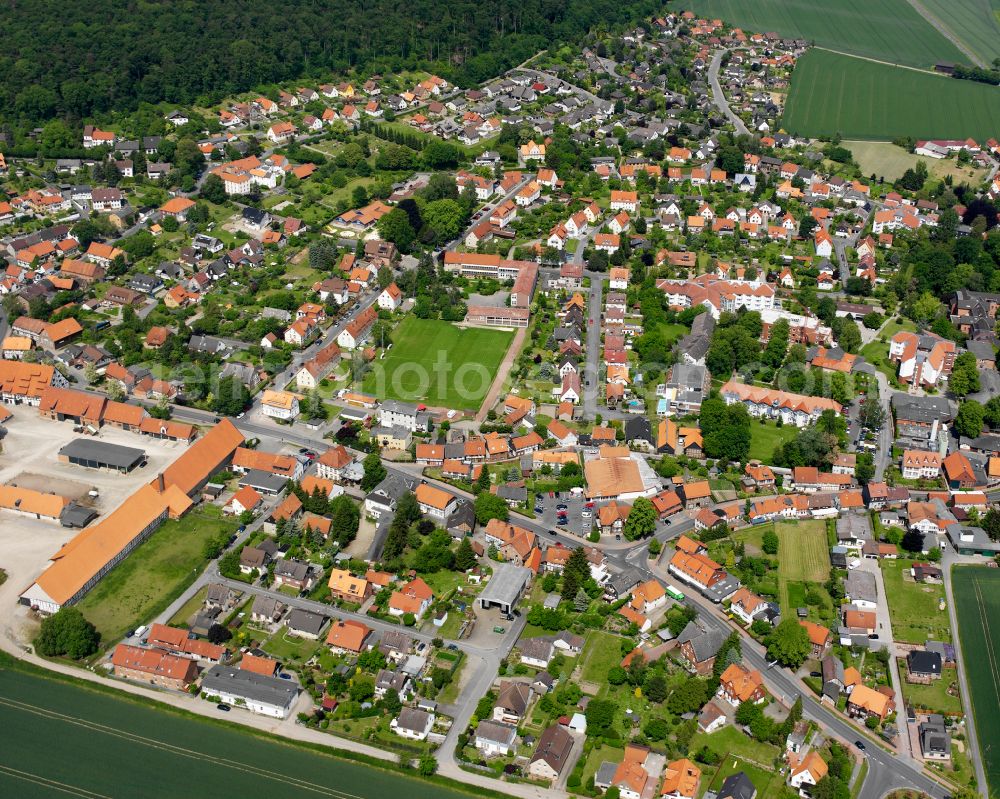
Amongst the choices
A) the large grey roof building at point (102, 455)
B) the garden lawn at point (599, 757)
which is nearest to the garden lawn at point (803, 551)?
Result: the garden lawn at point (599, 757)

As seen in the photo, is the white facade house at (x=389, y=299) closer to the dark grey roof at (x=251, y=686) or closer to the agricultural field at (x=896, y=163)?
the dark grey roof at (x=251, y=686)

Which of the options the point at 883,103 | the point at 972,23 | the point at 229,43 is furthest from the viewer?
the point at 972,23

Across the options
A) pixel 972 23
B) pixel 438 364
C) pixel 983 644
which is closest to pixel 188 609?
pixel 438 364

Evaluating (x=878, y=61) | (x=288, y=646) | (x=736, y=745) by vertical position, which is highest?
(x=878, y=61)

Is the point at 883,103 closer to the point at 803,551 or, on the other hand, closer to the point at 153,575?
the point at 803,551

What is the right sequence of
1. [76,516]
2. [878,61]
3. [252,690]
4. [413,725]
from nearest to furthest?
[413,725] < [252,690] < [76,516] < [878,61]

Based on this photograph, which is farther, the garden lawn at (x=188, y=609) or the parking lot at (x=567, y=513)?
the parking lot at (x=567, y=513)
